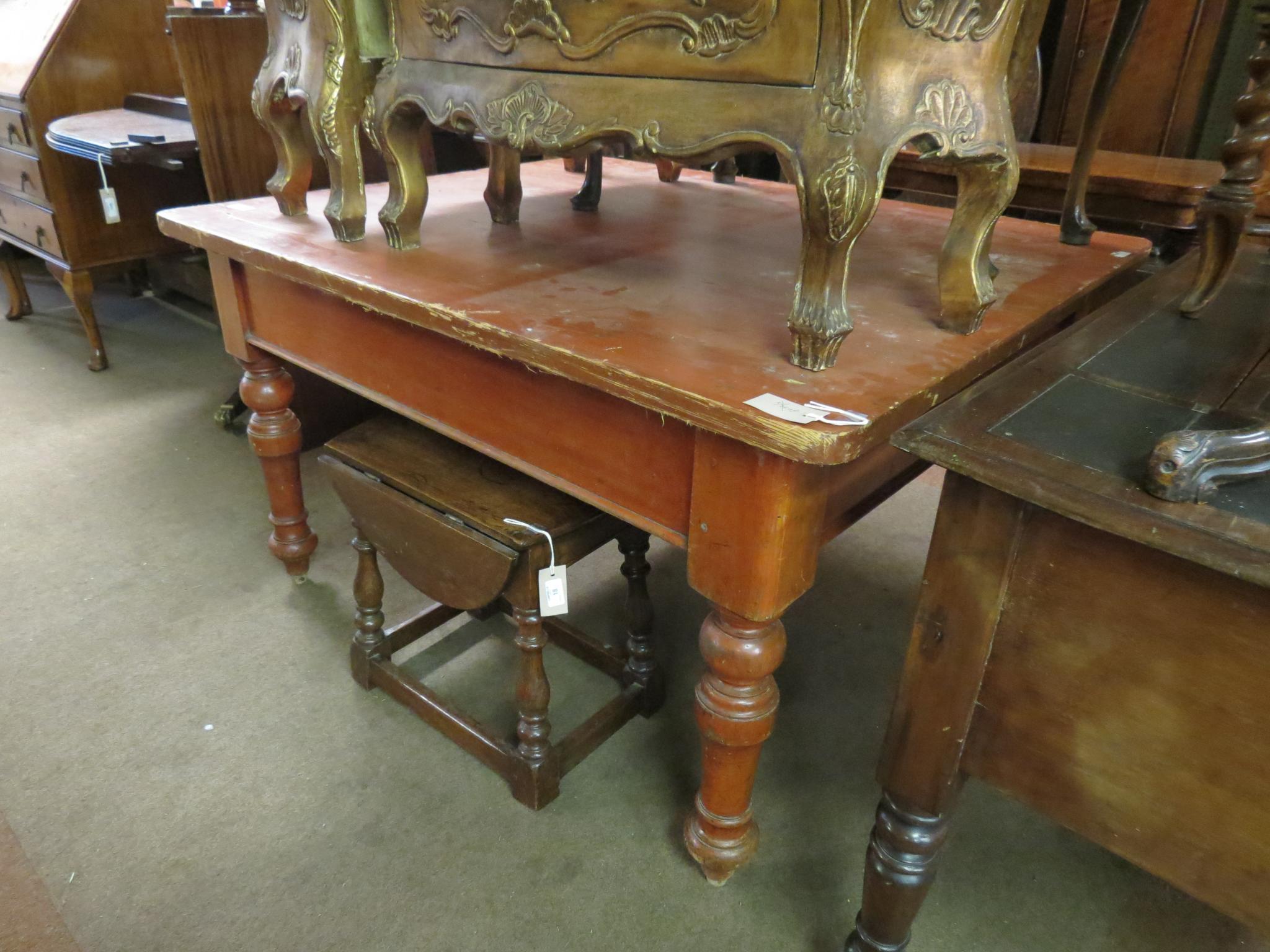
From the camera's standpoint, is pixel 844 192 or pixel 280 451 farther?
pixel 280 451

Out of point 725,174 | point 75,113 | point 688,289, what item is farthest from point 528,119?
point 75,113

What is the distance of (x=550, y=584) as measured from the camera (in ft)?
3.63

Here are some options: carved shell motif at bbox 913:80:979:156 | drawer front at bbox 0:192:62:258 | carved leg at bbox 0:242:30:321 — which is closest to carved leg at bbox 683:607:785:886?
carved shell motif at bbox 913:80:979:156

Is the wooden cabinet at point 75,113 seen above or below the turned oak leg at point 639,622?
above

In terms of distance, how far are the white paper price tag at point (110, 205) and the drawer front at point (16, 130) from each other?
207 mm

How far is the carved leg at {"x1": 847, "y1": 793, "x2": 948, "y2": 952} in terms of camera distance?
856 millimetres

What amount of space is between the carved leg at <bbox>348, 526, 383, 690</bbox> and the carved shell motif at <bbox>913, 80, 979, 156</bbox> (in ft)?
3.18

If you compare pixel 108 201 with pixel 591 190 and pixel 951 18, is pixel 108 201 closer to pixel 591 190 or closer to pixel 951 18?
pixel 591 190

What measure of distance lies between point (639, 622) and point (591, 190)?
777mm

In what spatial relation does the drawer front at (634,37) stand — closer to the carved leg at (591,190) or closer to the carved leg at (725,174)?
the carved leg at (591,190)

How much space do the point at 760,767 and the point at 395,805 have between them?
0.56m

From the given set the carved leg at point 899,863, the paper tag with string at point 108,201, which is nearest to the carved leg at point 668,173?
the carved leg at point 899,863

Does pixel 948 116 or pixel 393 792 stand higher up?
pixel 948 116

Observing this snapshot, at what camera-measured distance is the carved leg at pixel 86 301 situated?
259cm
